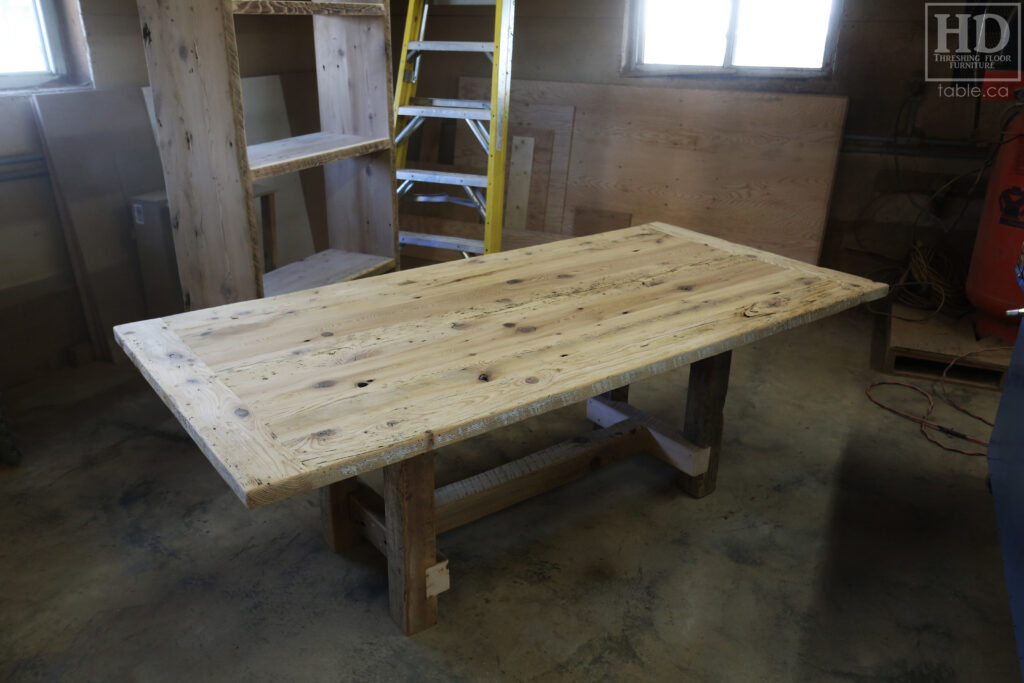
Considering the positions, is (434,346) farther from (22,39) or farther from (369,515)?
(22,39)

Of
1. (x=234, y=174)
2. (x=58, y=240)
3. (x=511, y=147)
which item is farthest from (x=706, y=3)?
(x=58, y=240)

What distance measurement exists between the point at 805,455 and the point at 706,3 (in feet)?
8.46

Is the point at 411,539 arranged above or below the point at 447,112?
below

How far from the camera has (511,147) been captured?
4.25 m

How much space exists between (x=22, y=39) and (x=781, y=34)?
3.51 m

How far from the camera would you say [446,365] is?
153cm

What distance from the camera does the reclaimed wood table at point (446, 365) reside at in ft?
4.27

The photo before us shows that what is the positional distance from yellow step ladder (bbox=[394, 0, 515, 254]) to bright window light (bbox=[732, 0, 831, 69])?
4.50 feet

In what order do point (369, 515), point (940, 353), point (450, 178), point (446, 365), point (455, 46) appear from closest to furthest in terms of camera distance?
point (446, 365)
point (369, 515)
point (940, 353)
point (455, 46)
point (450, 178)

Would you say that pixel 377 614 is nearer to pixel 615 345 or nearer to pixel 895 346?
pixel 615 345

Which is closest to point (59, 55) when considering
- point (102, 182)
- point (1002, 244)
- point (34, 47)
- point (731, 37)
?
point (34, 47)

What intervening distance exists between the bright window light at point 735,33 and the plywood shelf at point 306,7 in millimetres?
2056

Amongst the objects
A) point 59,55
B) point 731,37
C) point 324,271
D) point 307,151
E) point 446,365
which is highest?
point 731,37

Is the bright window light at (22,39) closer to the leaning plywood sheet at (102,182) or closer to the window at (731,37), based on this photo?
the leaning plywood sheet at (102,182)
